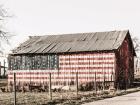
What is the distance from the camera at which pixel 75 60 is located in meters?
37.2

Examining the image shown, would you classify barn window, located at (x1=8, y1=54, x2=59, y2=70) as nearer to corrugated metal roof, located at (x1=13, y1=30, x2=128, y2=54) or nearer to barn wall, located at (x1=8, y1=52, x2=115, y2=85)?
barn wall, located at (x1=8, y1=52, x2=115, y2=85)

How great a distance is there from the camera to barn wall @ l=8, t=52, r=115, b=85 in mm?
35625

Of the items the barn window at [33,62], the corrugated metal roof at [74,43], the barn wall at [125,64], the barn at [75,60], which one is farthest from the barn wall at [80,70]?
the barn wall at [125,64]

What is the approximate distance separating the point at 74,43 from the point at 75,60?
257 centimetres

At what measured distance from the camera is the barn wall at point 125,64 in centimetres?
3694

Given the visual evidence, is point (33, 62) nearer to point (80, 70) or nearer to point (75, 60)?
point (75, 60)

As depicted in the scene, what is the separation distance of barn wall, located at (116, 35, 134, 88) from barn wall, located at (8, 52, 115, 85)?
57.0 inches

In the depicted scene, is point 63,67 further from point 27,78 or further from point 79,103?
point 79,103

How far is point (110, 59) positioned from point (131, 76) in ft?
27.1

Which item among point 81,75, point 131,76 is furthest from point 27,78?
point 131,76

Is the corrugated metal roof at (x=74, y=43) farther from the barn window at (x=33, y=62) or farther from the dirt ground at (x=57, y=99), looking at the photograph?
the dirt ground at (x=57, y=99)

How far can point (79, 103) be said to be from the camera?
17797mm

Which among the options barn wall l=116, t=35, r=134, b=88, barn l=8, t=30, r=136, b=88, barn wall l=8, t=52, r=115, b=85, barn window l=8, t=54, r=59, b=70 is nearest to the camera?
barn wall l=8, t=52, r=115, b=85

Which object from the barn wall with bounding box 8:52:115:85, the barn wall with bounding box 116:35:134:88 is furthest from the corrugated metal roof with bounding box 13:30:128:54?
the barn wall with bounding box 116:35:134:88
